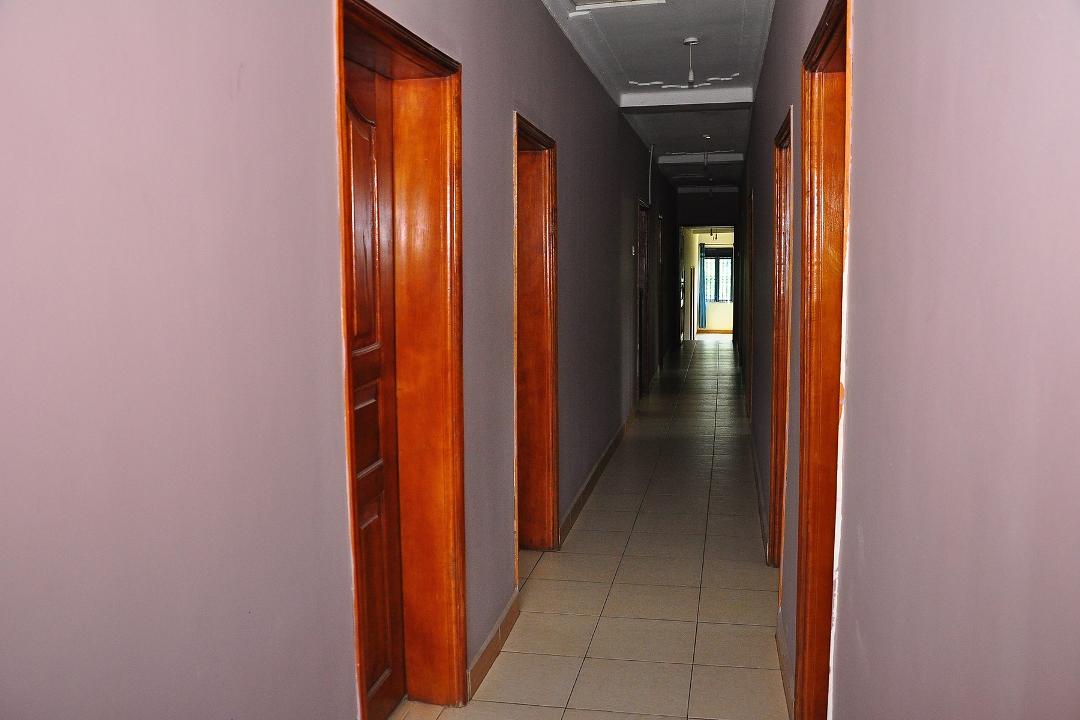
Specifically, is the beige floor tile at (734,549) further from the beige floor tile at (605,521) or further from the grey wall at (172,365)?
the grey wall at (172,365)

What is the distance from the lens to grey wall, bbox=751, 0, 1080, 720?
83 centimetres

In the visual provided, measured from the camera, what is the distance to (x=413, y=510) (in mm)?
2963

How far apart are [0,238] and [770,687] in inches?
113

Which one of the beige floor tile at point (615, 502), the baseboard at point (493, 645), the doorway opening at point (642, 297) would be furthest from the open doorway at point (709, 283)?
the baseboard at point (493, 645)

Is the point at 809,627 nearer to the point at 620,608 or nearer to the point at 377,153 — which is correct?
the point at 620,608

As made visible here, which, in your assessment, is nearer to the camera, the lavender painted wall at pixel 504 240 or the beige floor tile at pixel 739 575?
the lavender painted wall at pixel 504 240

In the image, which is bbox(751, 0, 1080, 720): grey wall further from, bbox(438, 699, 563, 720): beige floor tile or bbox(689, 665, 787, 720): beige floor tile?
bbox(438, 699, 563, 720): beige floor tile

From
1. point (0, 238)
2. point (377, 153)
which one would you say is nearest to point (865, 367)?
point (0, 238)

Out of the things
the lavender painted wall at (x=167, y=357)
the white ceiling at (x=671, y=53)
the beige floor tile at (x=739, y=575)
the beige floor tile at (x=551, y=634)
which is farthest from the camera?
the white ceiling at (x=671, y=53)

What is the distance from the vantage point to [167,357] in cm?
142

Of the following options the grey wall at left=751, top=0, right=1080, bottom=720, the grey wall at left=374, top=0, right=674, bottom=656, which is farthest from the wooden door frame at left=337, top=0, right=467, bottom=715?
the grey wall at left=751, top=0, right=1080, bottom=720

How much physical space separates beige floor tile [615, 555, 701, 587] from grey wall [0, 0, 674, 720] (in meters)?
2.33

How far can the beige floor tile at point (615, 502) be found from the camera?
5.53 m

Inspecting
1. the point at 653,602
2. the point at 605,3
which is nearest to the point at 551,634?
the point at 653,602
